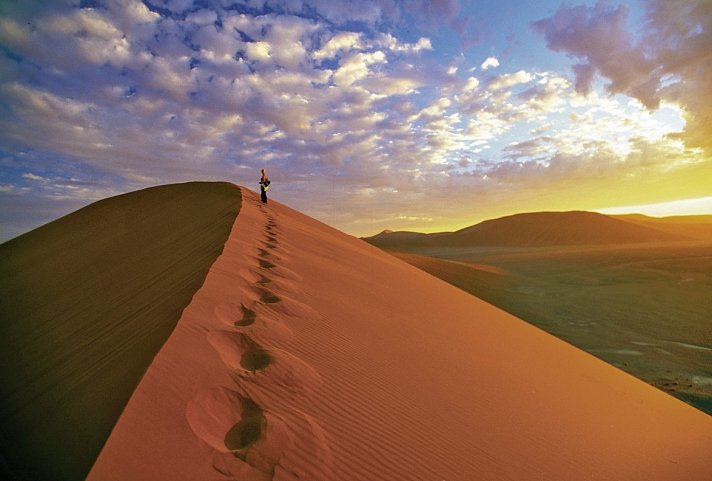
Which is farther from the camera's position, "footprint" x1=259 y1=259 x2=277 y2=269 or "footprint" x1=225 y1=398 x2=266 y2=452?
"footprint" x1=259 y1=259 x2=277 y2=269

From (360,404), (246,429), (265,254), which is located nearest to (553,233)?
(265,254)

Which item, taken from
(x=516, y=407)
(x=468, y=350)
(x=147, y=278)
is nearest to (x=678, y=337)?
(x=468, y=350)

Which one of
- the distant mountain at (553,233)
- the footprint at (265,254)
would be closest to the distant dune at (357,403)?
the footprint at (265,254)

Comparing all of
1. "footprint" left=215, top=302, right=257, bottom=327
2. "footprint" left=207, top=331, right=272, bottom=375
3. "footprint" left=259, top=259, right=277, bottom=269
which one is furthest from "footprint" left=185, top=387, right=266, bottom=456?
"footprint" left=259, top=259, right=277, bottom=269

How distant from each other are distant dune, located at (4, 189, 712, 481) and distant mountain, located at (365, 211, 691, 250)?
5447cm

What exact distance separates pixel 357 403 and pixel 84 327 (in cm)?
269

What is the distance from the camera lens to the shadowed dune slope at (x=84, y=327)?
1766 mm

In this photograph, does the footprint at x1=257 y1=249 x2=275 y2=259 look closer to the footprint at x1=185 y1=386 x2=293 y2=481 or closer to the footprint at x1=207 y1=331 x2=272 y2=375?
the footprint at x1=207 y1=331 x2=272 y2=375

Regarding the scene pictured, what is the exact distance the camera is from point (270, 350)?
9.15 ft

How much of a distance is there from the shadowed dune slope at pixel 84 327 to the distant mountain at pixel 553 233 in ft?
172

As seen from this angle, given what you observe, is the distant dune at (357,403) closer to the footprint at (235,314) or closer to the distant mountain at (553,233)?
the footprint at (235,314)

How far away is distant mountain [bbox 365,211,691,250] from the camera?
62.6m

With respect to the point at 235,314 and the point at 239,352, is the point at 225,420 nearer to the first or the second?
the point at 239,352

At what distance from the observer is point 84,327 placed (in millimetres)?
3396
